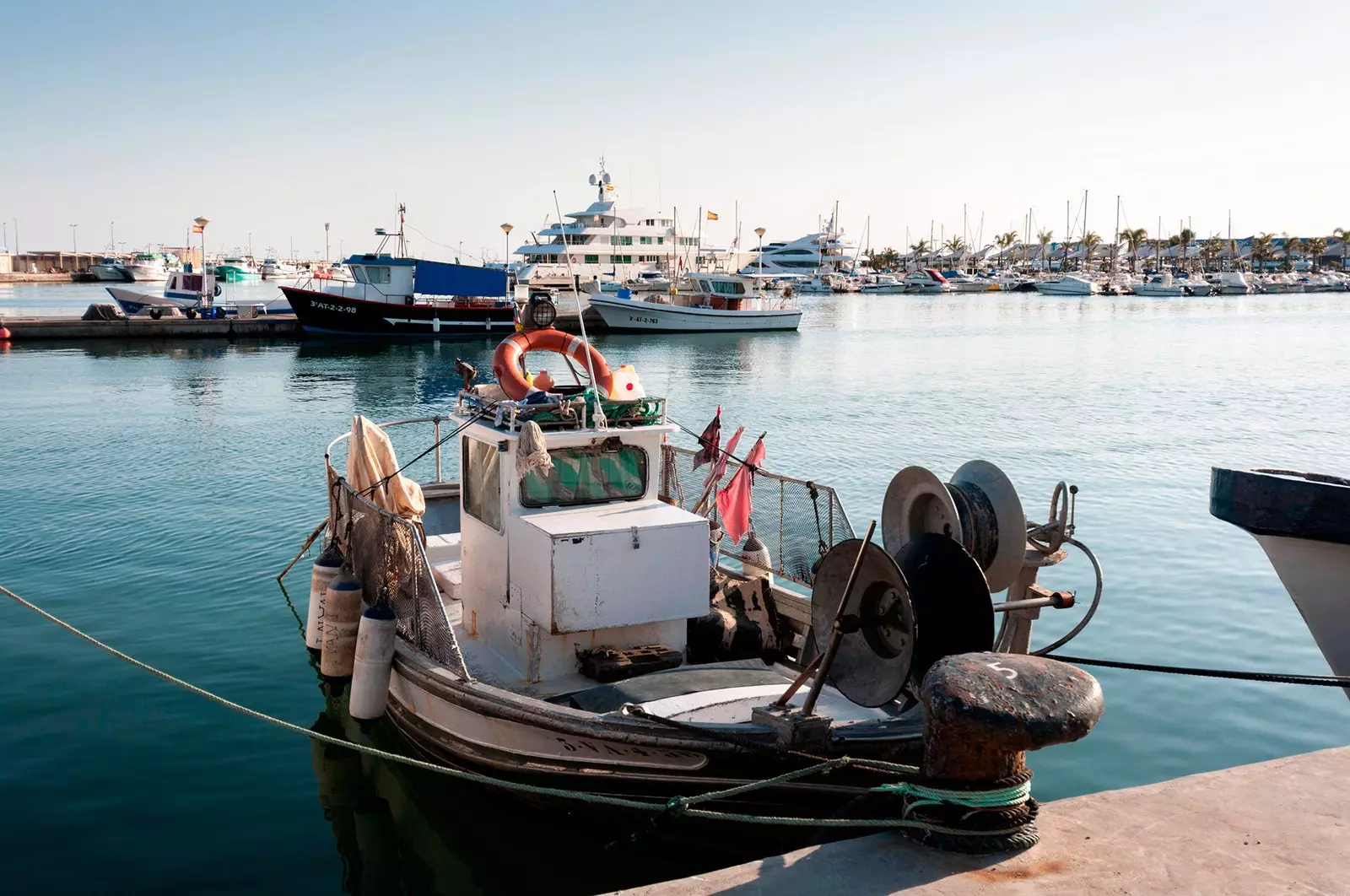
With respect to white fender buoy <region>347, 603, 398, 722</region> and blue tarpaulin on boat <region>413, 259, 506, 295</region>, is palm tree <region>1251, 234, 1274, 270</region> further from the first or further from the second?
white fender buoy <region>347, 603, 398, 722</region>

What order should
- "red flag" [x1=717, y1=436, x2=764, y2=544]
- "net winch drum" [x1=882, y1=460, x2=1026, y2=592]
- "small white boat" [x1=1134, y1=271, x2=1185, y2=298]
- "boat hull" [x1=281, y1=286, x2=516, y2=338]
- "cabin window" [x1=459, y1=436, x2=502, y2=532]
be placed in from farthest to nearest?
"small white boat" [x1=1134, y1=271, x2=1185, y2=298] → "boat hull" [x1=281, y1=286, x2=516, y2=338] → "red flag" [x1=717, y1=436, x2=764, y2=544] → "cabin window" [x1=459, y1=436, x2=502, y2=532] → "net winch drum" [x1=882, y1=460, x2=1026, y2=592]

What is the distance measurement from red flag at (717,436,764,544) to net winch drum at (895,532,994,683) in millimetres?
5018

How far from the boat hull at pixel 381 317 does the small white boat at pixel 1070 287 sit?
3982 inches

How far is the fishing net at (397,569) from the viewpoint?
977 cm

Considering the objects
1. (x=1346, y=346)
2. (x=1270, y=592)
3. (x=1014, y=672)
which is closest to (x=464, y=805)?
(x=1014, y=672)

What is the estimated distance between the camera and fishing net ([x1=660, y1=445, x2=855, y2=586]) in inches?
462

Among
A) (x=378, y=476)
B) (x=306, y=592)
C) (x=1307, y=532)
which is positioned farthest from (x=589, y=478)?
(x=306, y=592)

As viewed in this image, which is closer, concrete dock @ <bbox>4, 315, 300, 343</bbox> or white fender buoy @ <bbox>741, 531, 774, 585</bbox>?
white fender buoy @ <bbox>741, 531, 774, 585</bbox>

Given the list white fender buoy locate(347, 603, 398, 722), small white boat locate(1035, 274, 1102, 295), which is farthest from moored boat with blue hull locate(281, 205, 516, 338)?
small white boat locate(1035, 274, 1102, 295)

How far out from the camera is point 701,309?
72688 mm

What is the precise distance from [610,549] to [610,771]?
74.6 inches

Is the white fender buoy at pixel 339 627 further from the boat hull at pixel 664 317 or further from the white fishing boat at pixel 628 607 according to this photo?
the boat hull at pixel 664 317

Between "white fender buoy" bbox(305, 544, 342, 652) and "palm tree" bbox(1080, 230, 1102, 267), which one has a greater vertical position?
"palm tree" bbox(1080, 230, 1102, 267)

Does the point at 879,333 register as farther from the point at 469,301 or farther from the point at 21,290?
the point at 21,290
